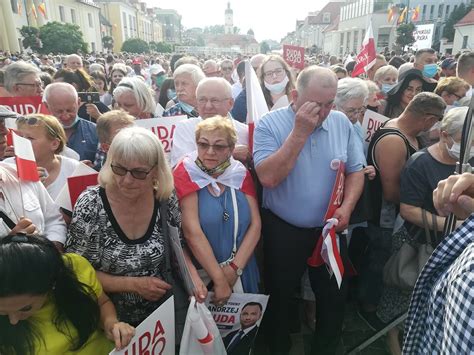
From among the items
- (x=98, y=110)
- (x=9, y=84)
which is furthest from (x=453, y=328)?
(x=9, y=84)

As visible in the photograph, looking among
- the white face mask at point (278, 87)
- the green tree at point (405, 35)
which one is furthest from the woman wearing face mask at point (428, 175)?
the green tree at point (405, 35)

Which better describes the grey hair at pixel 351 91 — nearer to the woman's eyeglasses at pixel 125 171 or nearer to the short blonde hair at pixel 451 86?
the short blonde hair at pixel 451 86

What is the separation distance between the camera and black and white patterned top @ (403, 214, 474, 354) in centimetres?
96

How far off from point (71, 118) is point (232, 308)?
2.30 metres

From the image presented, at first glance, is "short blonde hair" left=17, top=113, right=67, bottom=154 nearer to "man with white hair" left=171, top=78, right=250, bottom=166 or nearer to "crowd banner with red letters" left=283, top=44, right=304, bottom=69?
"man with white hair" left=171, top=78, right=250, bottom=166

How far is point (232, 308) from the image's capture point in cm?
234

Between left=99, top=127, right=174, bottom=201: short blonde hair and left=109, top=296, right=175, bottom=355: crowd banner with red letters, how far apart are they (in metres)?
0.62

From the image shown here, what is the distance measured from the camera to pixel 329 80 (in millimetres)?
2248

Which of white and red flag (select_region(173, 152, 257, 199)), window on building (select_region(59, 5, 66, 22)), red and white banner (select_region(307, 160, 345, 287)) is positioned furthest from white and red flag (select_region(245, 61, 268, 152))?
window on building (select_region(59, 5, 66, 22))

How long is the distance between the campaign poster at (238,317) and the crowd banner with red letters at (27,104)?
220cm

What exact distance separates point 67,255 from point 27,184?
21.0 inches

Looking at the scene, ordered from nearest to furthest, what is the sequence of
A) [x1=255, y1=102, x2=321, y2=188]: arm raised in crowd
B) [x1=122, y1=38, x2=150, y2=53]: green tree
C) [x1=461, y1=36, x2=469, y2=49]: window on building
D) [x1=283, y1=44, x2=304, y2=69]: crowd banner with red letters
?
[x1=255, y1=102, x2=321, y2=188]: arm raised in crowd
[x1=283, y1=44, x2=304, y2=69]: crowd banner with red letters
[x1=461, y1=36, x2=469, y2=49]: window on building
[x1=122, y1=38, x2=150, y2=53]: green tree

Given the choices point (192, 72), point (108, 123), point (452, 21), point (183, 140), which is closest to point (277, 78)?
point (192, 72)

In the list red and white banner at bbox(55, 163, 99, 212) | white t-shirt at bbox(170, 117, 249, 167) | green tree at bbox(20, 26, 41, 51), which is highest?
green tree at bbox(20, 26, 41, 51)
